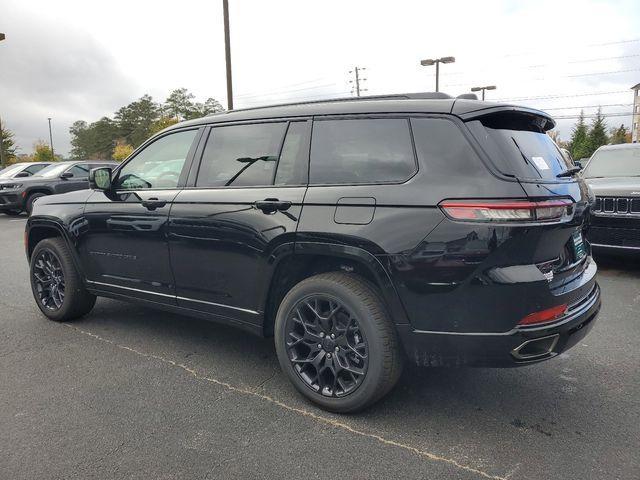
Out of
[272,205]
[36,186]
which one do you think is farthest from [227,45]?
[272,205]

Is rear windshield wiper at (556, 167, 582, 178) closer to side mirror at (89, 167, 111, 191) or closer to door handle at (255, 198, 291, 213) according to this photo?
door handle at (255, 198, 291, 213)

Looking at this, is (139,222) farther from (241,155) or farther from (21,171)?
(21,171)

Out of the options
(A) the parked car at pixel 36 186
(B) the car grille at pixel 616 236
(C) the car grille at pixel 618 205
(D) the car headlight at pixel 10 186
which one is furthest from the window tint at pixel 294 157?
(D) the car headlight at pixel 10 186

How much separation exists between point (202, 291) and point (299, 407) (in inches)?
41.9

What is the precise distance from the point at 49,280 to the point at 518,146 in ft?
13.6

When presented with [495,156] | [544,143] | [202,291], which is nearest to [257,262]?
[202,291]

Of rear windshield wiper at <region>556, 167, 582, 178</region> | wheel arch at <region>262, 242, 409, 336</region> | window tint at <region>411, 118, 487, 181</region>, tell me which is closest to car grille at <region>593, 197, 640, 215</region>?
rear windshield wiper at <region>556, 167, 582, 178</region>

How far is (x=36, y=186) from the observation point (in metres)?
13.7

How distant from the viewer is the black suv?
2.36 m

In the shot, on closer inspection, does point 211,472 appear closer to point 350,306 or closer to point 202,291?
point 350,306

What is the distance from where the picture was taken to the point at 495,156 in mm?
2426

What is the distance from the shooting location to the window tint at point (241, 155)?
315cm

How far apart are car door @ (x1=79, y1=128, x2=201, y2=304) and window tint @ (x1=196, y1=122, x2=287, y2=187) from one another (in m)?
0.21

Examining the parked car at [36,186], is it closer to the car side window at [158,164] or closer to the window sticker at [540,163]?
the car side window at [158,164]
